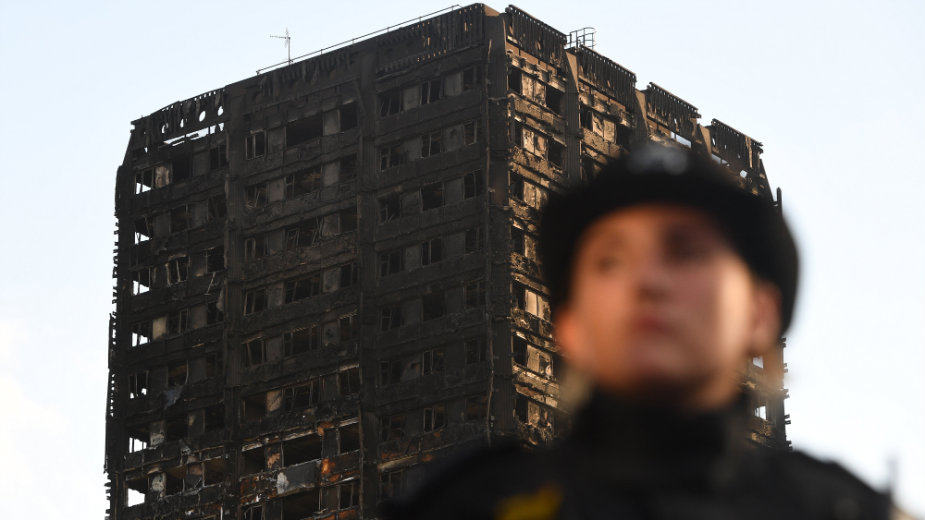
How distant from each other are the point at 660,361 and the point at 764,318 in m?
0.61

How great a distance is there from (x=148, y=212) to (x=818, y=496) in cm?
11613

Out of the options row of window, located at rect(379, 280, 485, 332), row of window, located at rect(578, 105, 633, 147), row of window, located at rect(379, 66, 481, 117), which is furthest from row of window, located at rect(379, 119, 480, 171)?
row of window, located at rect(379, 280, 485, 332)

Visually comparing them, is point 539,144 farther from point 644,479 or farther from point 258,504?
point 644,479

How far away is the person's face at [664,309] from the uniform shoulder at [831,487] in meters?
0.29

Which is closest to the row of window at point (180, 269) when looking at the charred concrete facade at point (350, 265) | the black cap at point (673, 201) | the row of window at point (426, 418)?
the charred concrete facade at point (350, 265)

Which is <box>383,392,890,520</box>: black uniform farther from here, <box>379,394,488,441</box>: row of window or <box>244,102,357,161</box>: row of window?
<box>244,102,357,161</box>: row of window

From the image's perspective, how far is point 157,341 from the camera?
4604 inches

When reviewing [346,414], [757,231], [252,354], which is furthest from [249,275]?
[757,231]

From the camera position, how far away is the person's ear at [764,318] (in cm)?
593

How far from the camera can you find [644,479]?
542 cm

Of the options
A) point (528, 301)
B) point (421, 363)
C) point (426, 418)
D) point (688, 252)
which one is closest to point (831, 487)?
point (688, 252)

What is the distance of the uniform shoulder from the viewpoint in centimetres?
564

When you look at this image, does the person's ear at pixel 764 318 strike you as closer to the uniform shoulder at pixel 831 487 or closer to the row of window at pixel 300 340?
the uniform shoulder at pixel 831 487

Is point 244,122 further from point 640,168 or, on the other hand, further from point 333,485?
point 640,168
